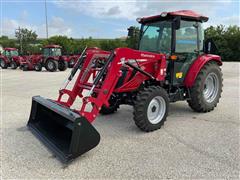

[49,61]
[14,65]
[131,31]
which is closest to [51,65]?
[49,61]

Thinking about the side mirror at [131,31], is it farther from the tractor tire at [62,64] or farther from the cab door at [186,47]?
the tractor tire at [62,64]

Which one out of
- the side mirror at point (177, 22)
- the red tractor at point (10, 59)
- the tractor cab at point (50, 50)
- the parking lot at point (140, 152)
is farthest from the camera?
the red tractor at point (10, 59)

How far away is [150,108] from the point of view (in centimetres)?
461

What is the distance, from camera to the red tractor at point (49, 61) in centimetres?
1920

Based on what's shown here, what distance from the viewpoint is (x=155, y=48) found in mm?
5590

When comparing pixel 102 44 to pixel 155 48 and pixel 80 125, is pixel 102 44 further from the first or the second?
pixel 80 125

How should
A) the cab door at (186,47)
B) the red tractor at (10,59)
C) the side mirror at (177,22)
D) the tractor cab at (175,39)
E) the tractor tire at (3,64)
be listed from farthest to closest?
the tractor tire at (3,64) < the red tractor at (10,59) < the cab door at (186,47) < the tractor cab at (175,39) < the side mirror at (177,22)

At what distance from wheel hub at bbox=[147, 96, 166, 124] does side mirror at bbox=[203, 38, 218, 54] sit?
2.00 meters

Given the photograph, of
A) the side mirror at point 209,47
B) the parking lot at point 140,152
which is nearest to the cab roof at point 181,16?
the side mirror at point 209,47

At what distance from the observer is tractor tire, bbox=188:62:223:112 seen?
555 cm

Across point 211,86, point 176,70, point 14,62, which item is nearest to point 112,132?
point 176,70

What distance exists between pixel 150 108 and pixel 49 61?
16.0m

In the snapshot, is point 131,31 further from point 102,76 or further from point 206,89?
point 206,89

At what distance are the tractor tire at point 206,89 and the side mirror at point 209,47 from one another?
0.93ft
